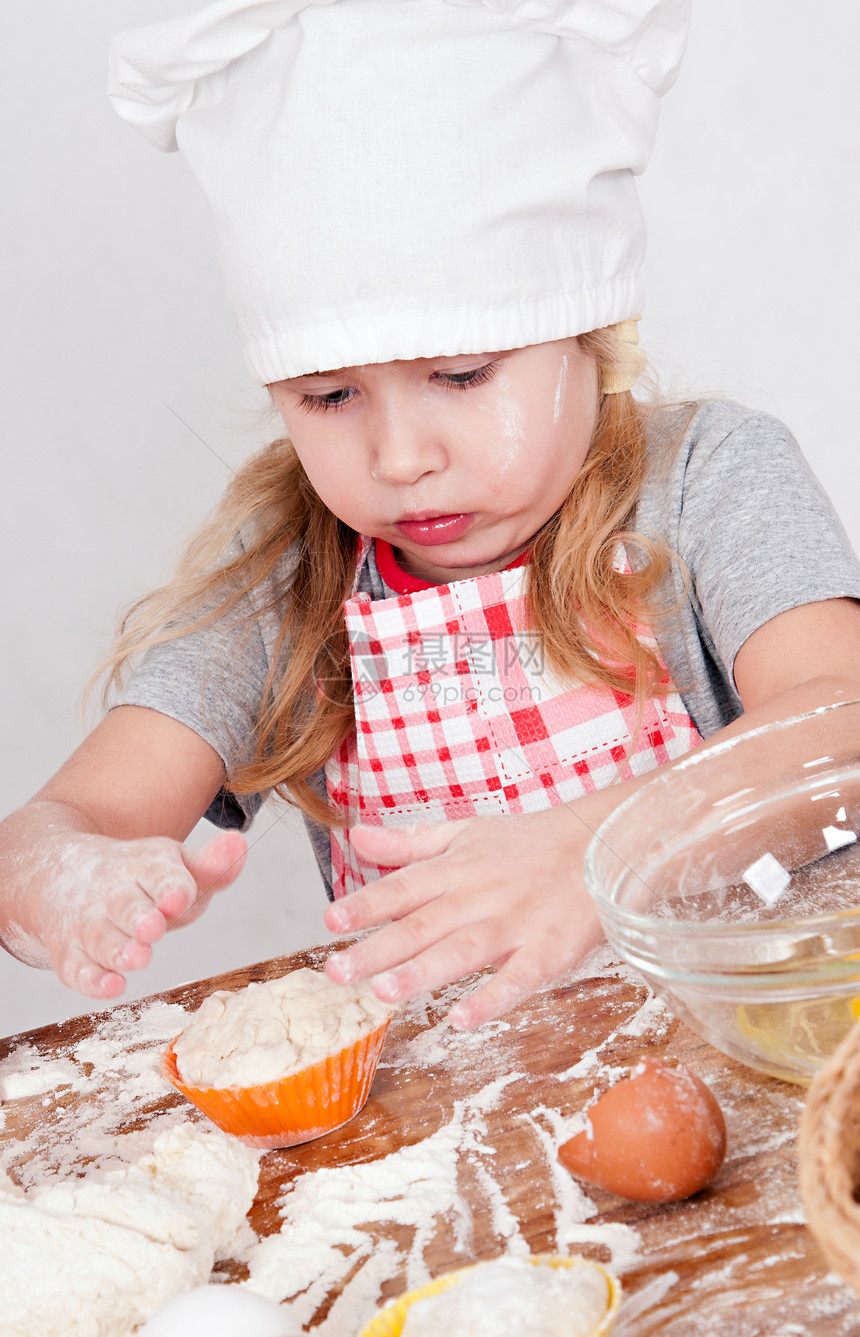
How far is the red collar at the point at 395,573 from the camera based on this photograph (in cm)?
118

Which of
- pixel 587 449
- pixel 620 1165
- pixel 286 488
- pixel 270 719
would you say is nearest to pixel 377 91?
pixel 587 449

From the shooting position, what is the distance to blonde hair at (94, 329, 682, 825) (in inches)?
42.1

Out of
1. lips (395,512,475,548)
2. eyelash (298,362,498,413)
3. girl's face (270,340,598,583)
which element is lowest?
lips (395,512,475,548)

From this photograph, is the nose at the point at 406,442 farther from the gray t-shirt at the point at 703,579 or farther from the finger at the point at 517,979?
the finger at the point at 517,979

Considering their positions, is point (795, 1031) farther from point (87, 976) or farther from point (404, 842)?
point (87, 976)

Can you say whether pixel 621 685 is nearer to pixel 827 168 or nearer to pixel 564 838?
pixel 564 838

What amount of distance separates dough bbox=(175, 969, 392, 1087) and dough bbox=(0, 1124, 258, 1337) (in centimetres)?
6

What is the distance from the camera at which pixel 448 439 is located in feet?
3.05

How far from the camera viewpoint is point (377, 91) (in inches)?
33.8

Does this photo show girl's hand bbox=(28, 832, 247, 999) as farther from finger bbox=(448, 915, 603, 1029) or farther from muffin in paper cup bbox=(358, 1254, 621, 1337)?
muffin in paper cup bbox=(358, 1254, 621, 1337)

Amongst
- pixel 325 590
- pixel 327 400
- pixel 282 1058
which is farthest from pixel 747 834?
pixel 325 590

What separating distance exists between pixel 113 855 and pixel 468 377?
0.46m

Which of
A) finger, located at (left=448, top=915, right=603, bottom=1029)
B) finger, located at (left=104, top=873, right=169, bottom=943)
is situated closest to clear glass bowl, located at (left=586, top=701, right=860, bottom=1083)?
finger, located at (left=448, top=915, right=603, bottom=1029)

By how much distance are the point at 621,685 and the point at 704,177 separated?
118 centimetres
